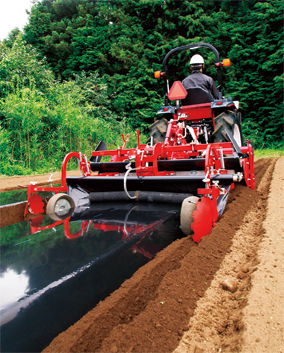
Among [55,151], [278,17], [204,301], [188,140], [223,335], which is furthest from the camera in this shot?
[278,17]

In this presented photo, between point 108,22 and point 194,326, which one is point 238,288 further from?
point 108,22

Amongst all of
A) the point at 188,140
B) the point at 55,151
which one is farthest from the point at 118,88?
the point at 188,140

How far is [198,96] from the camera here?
4820 millimetres

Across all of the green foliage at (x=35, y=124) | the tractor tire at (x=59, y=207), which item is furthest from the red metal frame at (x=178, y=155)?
the green foliage at (x=35, y=124)

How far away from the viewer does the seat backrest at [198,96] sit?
15.6ft

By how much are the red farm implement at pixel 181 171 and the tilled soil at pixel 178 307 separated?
0.37m

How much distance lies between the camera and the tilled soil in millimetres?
1171

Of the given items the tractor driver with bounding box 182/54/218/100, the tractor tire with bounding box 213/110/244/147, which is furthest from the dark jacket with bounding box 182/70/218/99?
the tractor tire with bounding box 213/110/244/147

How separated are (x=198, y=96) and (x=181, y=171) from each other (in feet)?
5.33

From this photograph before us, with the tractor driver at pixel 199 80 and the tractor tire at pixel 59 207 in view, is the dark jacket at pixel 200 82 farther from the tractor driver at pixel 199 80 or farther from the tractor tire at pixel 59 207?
the tractor tire at pixel 59 207

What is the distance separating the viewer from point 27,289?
1660 millimetres

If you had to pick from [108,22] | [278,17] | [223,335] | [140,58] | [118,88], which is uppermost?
[108,22]

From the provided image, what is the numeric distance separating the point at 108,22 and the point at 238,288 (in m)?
17.8

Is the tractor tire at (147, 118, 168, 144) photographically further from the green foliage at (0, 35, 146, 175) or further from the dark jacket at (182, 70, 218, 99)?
the green foliage at (0, 35, 146, 175)
